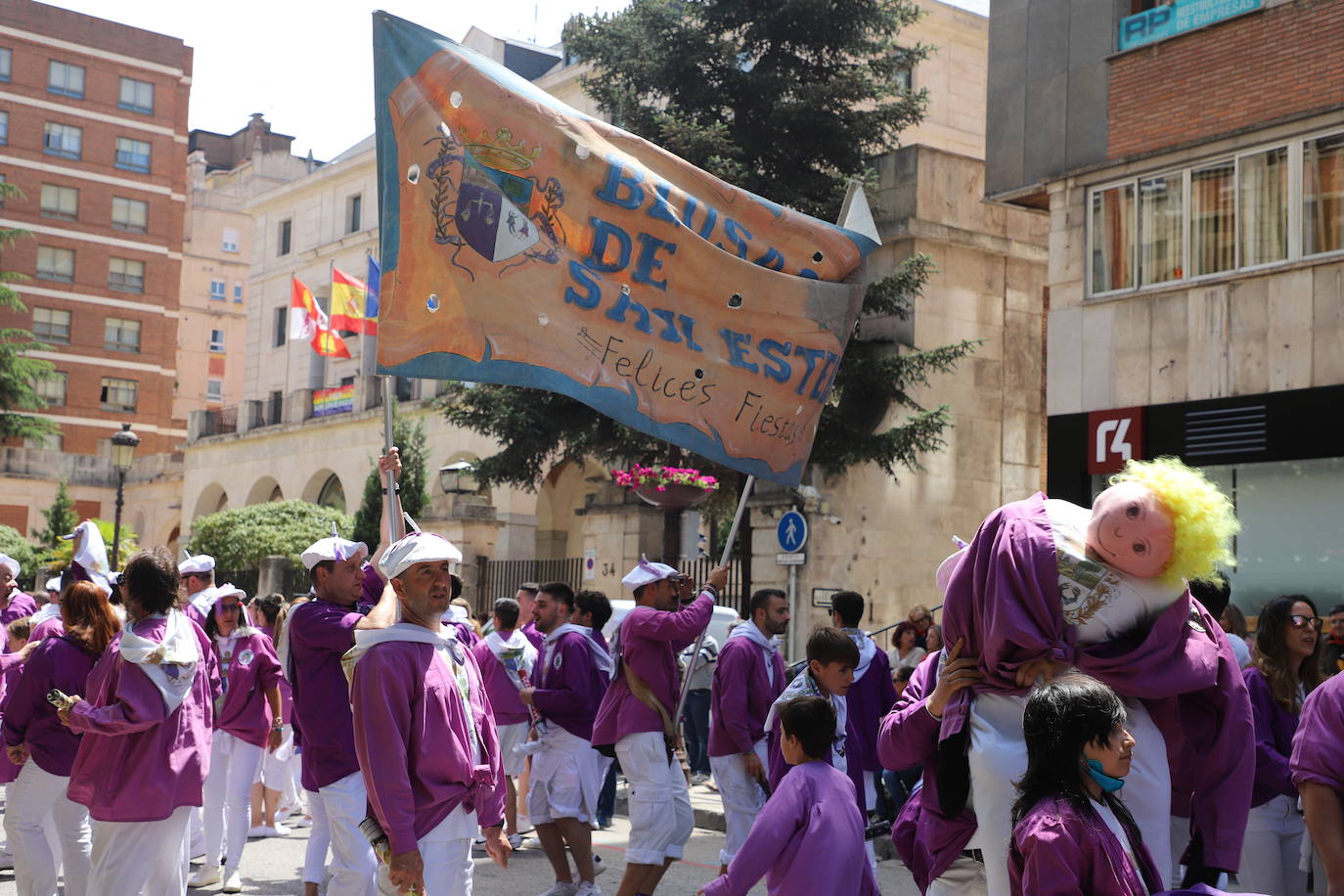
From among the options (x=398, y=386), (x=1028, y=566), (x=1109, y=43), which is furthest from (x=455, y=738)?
(x=398, y=386)

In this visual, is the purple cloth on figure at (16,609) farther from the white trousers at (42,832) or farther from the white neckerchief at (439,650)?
the white neckerchief at (439,650)

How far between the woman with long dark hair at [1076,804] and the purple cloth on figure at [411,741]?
8.72ft

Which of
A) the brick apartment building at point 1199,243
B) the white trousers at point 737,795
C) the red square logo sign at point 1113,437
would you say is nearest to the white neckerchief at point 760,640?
the white trousers at point 737,795

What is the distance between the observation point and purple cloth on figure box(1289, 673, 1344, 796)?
5.46 metres

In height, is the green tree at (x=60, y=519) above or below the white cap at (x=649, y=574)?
above

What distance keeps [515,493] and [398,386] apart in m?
8.37

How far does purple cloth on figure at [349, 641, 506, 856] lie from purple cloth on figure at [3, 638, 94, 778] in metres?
2.93

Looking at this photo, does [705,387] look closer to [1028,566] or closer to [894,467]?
[1028,566]

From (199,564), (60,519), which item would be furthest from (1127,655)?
(60,519)

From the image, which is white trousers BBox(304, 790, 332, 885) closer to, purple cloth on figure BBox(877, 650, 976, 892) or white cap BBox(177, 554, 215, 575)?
white cap BBox(177, 554, 215, 575)

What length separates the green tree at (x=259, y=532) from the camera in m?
35.5

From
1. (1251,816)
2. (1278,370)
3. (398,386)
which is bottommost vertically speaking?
(1251,816)

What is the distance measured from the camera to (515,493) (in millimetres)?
41188

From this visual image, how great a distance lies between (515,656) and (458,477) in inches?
670
